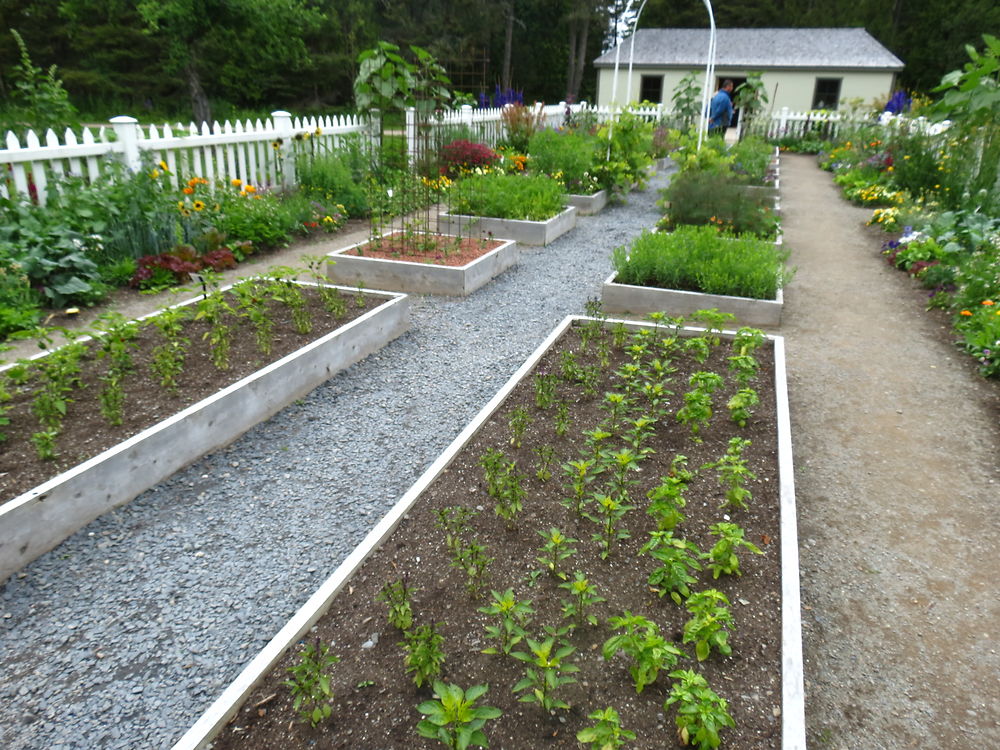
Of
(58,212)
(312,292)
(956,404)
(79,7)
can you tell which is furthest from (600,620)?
(79,7)

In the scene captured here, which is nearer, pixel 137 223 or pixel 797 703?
pixel 797 703

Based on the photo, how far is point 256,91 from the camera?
1093 inches

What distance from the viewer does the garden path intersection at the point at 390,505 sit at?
8.05 feet

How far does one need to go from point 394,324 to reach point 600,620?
12.0ft

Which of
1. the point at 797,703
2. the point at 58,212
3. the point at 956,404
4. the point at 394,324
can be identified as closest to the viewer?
the point at 797,703

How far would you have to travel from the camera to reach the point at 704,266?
249 inches

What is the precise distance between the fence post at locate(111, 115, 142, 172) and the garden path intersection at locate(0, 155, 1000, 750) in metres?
3.92

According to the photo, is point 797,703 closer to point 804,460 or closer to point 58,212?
point 804,460

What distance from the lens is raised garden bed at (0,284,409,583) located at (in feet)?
10.1

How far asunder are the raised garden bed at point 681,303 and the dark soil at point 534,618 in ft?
8.52

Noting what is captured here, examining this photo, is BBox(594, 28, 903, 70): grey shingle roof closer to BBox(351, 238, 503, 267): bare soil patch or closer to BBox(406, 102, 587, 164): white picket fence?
BBox(406, 102, 587, 164): white picket fence

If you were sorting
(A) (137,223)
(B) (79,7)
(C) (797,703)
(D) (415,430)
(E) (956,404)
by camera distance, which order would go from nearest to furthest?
(C) (797,703) → (D) (415,430) → (E) (956,404) → (A) (137,223) → (B) (79,7)

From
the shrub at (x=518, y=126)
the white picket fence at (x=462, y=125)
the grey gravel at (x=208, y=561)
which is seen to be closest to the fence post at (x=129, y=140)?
the grey gravel at (x=208, y=561)

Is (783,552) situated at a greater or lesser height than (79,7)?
lesser
